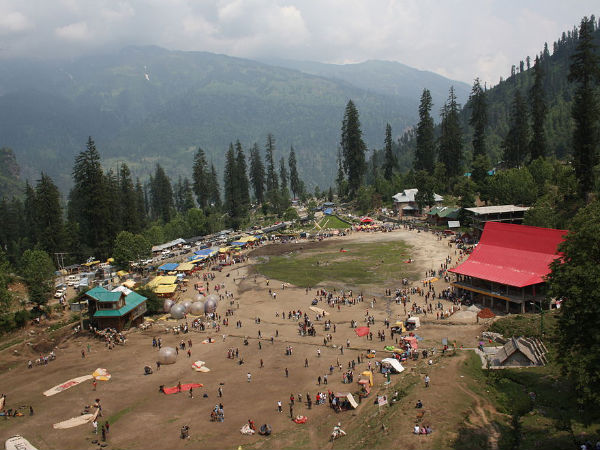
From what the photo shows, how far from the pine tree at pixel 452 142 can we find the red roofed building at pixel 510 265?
5484 centimetres

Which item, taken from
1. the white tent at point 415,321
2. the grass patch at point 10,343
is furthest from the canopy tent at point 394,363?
the grass patch at point 10,343

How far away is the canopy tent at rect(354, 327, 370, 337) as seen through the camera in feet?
127

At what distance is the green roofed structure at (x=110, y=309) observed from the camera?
44500 millimetres

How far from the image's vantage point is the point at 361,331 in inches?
1538

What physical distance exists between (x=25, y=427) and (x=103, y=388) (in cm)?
560

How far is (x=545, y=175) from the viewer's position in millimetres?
71062

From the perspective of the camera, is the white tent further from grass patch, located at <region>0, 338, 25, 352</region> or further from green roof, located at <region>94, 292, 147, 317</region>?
grass patch, located at <region>0, 338, 25, 352</region>

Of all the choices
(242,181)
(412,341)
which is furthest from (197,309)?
(242,181)

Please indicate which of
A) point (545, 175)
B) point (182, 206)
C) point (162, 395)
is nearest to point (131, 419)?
point (162, 395)

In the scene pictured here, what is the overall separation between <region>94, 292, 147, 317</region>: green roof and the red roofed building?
3488 centimetres

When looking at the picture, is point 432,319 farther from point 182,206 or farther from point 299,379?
point 182,206

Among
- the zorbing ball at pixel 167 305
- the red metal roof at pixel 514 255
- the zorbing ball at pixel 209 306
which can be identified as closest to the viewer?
the red metal roof at pixel 514 255

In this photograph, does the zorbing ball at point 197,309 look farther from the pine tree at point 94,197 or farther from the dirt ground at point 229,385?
the pine tree at point 94,197

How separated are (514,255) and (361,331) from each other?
1900 centimetres
